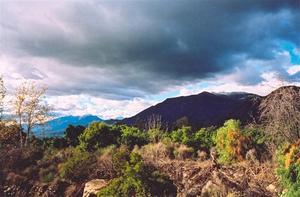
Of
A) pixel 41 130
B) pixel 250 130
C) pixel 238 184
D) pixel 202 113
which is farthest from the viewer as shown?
pixel 202 113

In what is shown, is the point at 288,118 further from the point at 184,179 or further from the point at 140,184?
the point at 140,184

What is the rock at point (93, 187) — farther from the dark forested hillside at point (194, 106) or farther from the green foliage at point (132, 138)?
the dark forested hillside at point (194, 106)

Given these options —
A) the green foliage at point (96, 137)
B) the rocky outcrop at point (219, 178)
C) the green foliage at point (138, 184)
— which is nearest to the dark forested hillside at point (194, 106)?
the green foliage at point (96, 137)

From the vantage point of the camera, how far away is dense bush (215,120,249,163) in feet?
59.7

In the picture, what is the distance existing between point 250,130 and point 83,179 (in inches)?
338

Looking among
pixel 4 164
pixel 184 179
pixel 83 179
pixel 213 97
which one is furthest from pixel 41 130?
pixel 213 97

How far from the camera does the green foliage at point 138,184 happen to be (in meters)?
11.4

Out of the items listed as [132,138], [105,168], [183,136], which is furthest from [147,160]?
[183,136]

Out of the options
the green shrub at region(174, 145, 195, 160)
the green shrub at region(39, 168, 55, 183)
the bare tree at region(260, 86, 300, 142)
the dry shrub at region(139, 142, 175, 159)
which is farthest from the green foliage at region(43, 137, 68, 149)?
the bare tree at region(260, 86, 300, 142)

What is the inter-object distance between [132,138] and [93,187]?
8.15 m

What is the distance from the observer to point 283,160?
37.4 feet

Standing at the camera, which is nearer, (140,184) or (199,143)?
(140,184)

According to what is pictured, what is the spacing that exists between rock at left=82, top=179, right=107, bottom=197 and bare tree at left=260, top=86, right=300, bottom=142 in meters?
6.55

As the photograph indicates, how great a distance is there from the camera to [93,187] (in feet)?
45.6
